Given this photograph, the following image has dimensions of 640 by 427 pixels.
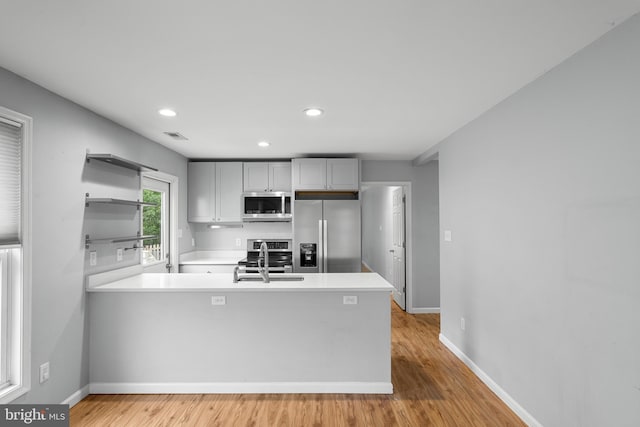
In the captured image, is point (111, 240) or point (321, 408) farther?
point (111, 240)

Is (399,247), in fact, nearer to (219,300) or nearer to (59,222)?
(219,300)

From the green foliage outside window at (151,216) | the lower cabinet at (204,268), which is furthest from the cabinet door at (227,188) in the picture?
the green foliage outside window at (151,216)

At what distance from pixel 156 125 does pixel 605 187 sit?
352 cm

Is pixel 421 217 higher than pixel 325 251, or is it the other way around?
pixel 421 217

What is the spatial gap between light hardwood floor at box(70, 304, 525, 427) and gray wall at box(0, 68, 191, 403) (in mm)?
380

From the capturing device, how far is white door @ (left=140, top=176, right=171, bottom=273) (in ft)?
13.0

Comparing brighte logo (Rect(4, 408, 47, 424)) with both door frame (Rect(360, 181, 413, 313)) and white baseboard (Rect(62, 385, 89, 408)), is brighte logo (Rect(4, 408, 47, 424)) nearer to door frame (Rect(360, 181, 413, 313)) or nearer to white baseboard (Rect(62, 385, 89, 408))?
white baseboard (Rect(62, 385, 89, 408))

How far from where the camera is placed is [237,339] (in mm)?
2844

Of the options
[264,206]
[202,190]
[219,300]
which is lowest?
[219,300]

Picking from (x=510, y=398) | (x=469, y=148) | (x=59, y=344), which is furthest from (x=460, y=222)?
(x=59, y=344)

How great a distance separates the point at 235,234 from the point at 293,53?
149 inches

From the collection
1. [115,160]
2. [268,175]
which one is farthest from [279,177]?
[115,160]

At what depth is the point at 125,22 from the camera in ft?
5.35

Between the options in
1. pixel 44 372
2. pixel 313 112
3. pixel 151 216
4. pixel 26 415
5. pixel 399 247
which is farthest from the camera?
pixel 399 247
